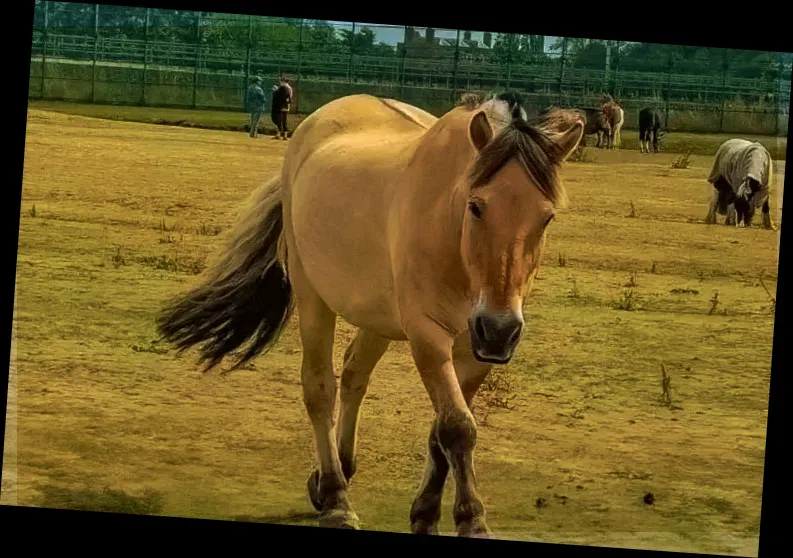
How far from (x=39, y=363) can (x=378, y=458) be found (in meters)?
2.03

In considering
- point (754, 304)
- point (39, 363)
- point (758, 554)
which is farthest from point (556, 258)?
point (39, 363)

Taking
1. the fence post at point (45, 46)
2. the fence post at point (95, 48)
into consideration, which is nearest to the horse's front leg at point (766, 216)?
the fence post at point (95, 48)

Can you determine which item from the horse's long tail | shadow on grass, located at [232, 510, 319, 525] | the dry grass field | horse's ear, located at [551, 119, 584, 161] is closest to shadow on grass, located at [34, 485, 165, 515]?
the dry grass field

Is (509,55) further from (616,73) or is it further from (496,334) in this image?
(496,334)

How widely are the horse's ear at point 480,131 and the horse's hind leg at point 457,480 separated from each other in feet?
3.23

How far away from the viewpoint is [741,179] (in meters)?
7.60

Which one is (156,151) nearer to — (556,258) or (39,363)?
(39,363)

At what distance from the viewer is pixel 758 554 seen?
7.49m

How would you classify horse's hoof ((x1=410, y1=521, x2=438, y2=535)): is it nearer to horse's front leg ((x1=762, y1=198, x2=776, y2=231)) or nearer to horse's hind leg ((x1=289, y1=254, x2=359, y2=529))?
horse's hind leg ((x1=289, y1=254, x2=359, y2=529))

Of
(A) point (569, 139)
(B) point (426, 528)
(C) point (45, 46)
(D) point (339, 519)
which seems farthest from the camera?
(C) point (45, 46)

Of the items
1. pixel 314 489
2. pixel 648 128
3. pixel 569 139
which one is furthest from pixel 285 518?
pixel 648 128

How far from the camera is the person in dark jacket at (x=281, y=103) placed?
7.77 metres

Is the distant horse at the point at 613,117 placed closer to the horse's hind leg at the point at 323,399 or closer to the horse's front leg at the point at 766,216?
the horse's front leg at the point at 766,216

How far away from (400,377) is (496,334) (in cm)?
159
